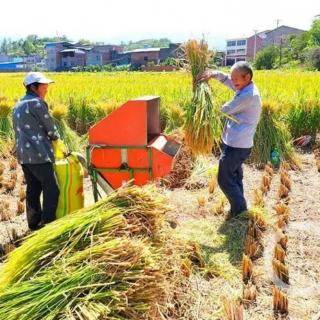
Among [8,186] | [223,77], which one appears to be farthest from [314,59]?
[223,77]

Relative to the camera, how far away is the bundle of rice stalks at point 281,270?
3651 millimetres

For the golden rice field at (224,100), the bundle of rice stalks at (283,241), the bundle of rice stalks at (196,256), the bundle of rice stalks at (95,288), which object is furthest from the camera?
the golden rice field at (224,100)

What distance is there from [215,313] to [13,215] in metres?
2.89

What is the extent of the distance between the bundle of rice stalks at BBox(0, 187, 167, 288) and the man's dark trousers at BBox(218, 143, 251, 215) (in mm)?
1503

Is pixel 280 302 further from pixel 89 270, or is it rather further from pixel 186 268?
pixel 89 270

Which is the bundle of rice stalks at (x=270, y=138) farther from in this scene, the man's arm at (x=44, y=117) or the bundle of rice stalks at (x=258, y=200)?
the man's arm at (x=44, y=117)

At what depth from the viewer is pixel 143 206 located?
10.0ft

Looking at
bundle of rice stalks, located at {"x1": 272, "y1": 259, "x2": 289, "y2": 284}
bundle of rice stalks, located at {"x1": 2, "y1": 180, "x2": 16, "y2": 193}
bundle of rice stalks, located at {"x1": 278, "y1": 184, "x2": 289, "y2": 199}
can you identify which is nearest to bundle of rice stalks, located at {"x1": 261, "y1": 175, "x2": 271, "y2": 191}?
bundle of rice stalks, located at {"x1": 278, "y1": 184, "x2": 289, "y2": 199}

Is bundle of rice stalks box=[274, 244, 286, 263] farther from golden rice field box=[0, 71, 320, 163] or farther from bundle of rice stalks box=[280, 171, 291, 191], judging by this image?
golden rice field box=[0, 71, 320, 163]

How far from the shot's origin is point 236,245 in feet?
14.1

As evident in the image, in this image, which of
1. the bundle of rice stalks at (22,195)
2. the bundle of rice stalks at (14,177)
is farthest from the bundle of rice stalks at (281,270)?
the bundle of rice stalks at (14,177)

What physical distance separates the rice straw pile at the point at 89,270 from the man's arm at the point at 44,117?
4.47 ft

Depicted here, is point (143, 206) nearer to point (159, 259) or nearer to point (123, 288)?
point (159, 259)

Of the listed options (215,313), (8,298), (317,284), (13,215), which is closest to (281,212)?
(317,284)
